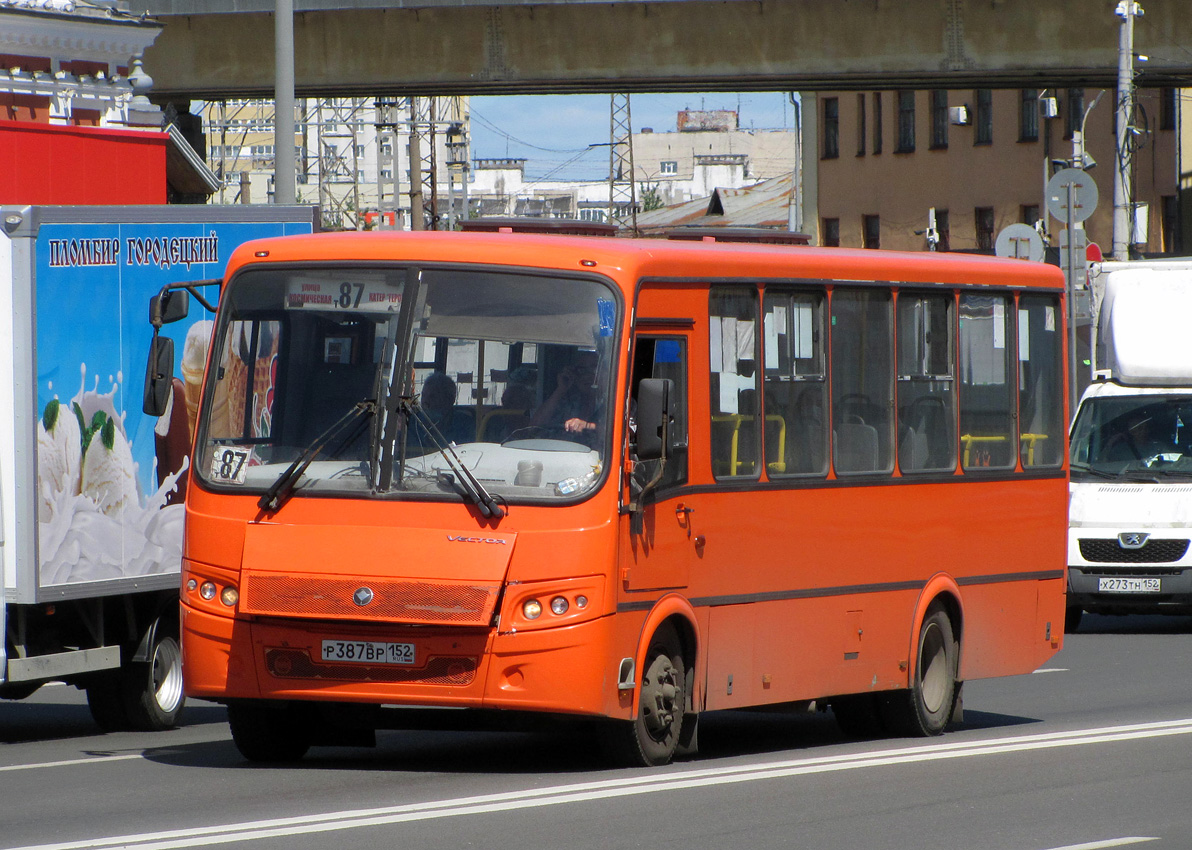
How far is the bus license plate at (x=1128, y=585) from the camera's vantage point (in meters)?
20.1

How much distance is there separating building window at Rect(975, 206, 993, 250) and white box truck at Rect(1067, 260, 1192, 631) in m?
37.5

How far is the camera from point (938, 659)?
1279cm

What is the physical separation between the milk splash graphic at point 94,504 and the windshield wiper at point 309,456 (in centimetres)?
239

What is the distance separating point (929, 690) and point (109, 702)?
472 centimetres

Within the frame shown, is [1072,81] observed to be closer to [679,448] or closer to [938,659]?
[938,659]

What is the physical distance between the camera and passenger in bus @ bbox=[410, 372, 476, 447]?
10.0 m

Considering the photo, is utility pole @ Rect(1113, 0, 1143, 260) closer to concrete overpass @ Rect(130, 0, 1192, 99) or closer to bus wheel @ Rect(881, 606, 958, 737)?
concrete overpass @ Rect(130, 0, 1192, 99)

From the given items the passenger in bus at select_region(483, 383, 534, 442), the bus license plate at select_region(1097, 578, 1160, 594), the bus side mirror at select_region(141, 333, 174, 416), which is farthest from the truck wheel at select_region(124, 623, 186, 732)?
the bus license plate at select_region(1097, 578, 1160, 594)

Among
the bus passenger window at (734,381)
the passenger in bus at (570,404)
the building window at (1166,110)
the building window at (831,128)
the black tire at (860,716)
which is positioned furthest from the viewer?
the building window at (831,128)

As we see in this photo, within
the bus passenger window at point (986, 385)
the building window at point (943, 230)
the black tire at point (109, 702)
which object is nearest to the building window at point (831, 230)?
the building window at point (943, 230)

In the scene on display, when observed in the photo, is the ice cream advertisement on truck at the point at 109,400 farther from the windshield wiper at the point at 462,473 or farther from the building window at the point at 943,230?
the building window at the point at 943,230

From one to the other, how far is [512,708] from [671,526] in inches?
48.6

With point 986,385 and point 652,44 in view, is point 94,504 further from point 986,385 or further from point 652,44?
point 652,44

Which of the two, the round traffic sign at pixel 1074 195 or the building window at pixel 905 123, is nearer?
the round traffic sign at pixel 1074 195
